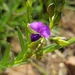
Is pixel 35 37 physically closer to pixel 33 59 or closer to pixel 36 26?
pixel 36 26

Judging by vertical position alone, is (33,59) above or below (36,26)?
below

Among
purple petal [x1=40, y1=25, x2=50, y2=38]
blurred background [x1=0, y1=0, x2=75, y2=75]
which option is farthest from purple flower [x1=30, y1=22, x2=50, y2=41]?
blurred background [x1=0, y1=0, x2=75, y2=75]

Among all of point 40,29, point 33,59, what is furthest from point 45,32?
point 33,59

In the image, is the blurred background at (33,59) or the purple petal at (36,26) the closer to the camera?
the purple petal at (36,26)

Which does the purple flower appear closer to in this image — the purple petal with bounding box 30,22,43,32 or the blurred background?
the purple petal with bounding box 30,22,43,32

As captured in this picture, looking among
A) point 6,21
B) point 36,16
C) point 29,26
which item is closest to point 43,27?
point 29,26

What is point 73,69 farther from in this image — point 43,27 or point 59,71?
point 43,27

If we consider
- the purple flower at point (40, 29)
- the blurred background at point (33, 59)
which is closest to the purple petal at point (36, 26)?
the purple flower at point (40, 29)

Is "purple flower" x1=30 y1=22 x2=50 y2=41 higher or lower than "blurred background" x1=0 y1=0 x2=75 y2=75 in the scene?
higher

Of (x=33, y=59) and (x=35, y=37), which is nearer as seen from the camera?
(x=35, y=37)

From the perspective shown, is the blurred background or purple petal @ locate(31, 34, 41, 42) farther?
the blurred background

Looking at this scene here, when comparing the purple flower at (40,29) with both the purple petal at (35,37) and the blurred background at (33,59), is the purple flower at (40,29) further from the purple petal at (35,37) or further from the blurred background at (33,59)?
the blurred background at (33,59)
